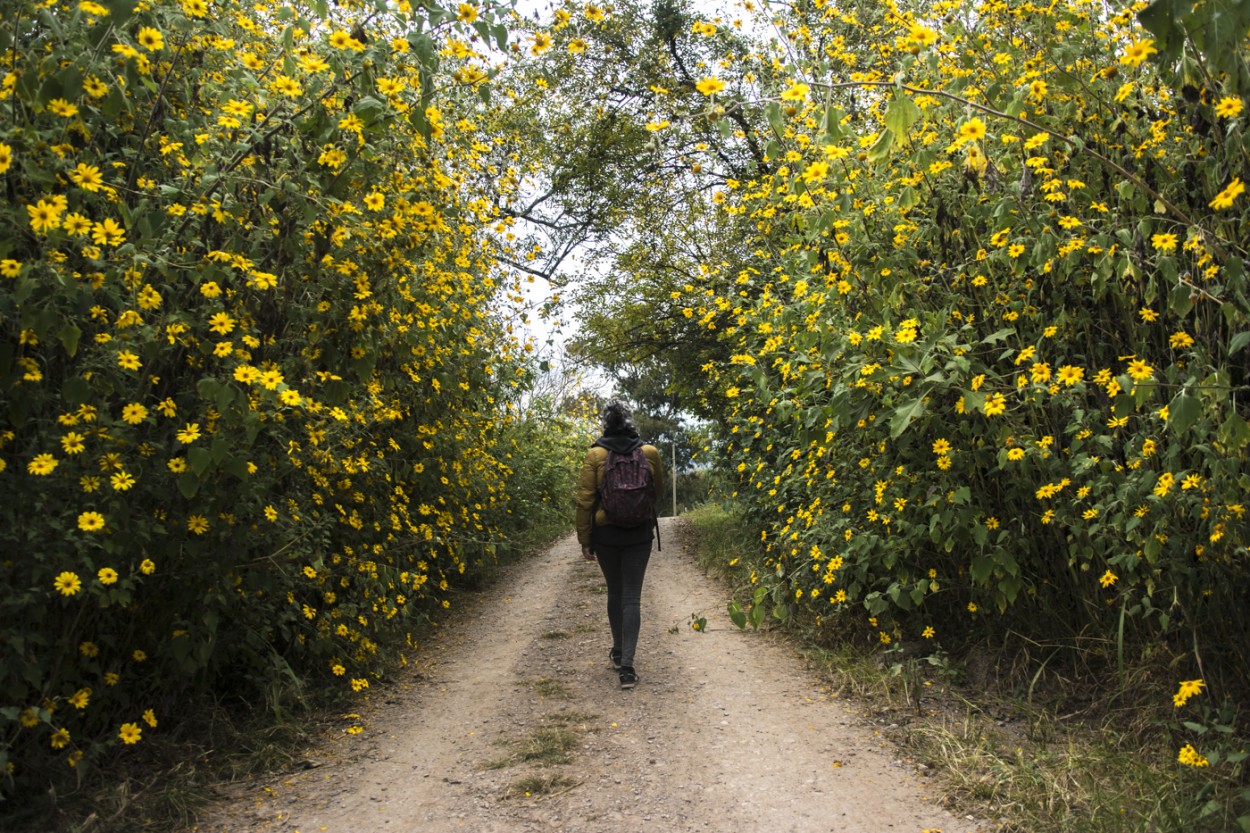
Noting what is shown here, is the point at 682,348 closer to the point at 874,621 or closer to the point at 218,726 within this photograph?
the point at 874,621

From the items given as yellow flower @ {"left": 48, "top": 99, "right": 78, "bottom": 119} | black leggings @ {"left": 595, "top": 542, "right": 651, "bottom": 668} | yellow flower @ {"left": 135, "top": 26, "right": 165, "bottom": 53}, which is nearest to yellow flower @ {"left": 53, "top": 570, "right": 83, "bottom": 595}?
yellow flower @ {"left": 48, "top": 99, "right": 78, "bottom": 119}

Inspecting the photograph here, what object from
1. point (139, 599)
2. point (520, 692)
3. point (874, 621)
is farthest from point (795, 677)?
point (139, 599)

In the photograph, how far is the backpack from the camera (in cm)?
498

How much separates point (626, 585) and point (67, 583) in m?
2.99

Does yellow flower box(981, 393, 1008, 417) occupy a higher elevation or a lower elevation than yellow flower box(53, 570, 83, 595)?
higher

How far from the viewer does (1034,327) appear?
12.1ft

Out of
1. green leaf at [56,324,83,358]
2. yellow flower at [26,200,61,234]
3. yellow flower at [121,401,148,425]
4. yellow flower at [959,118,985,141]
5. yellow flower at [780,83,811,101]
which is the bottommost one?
yellow flower at [121,401,148,425]

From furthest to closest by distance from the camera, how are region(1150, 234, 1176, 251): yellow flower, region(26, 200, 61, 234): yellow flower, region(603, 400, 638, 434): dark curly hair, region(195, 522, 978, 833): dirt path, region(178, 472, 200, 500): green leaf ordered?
region(603, 400, 638, 434): dark curly hair < region(195, 522, 978, 833): dirt path < region(178, 472, 200, 500): green leaf < region(1150, 234, 1176, 251): yellow flower < region(26, 200, 61, 234): yellow flower

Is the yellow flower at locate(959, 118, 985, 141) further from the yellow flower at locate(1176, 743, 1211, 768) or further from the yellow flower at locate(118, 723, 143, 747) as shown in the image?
the yellow flower at locate(118, 723, 143, 747)

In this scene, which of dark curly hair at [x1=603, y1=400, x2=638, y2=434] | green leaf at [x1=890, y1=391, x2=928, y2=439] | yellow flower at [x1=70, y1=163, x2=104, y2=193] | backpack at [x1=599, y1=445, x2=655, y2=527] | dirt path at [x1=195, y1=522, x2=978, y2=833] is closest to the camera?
yellow flower at [x1=70, y1=163, x2=104, y2=193]

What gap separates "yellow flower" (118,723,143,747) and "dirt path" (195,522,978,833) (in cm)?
39

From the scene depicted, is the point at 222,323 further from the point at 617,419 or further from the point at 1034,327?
the point at 1034,327

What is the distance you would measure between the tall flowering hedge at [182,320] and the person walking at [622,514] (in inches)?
52.7

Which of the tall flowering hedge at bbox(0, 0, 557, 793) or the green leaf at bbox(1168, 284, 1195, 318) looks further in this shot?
the tall flowering hedge at bbox(0, 0, 557, 793)
